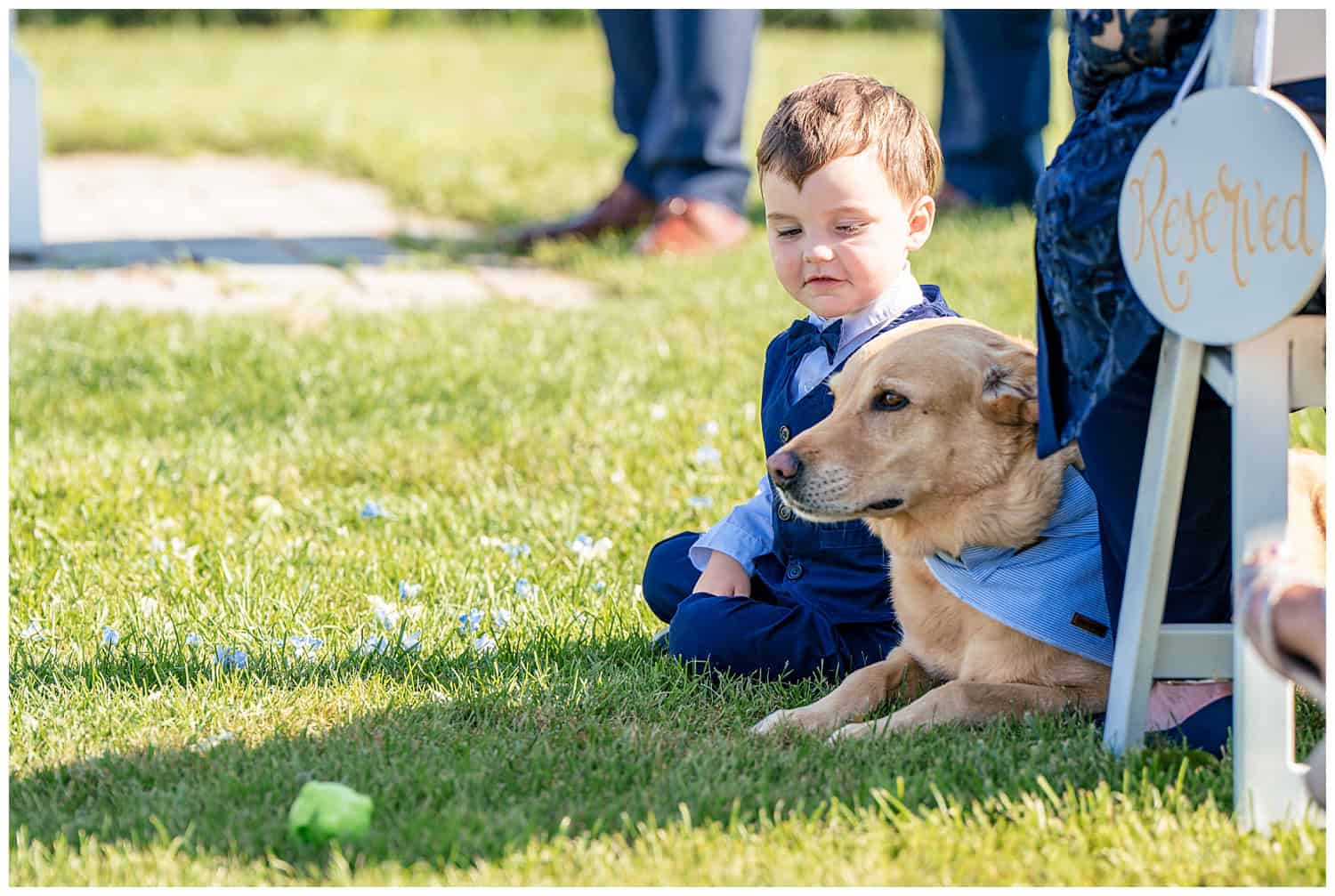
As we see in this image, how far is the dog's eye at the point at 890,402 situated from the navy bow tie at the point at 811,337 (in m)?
0.35

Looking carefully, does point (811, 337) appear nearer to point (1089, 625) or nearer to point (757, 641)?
point (757, 641)

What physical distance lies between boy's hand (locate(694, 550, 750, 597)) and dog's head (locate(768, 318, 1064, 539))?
0.53 m

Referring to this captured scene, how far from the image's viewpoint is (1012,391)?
2.74 m

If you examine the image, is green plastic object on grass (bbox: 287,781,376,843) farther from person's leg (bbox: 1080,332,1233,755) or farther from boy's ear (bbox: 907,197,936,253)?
boy's ear (bbox: 907,197,936,253)

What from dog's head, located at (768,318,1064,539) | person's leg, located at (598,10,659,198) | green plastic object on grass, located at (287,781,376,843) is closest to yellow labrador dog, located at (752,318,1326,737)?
dog's head, located at (768,318,1064,539)

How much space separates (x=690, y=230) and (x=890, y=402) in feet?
15.8

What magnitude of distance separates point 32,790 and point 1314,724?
7.02 feet

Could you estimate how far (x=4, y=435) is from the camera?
2.79 meters

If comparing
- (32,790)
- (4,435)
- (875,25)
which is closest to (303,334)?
(4,435)

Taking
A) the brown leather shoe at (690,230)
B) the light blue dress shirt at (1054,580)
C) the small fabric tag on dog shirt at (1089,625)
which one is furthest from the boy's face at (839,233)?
the brown leather shoe at (690,230)

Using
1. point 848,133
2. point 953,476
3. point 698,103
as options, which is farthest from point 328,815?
point 698,103

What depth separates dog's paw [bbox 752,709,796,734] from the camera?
2764 millimetres

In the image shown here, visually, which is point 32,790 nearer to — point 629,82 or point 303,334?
point 303,334

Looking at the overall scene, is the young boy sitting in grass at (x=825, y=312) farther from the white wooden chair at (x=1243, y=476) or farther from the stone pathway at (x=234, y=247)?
the stone pathway at (x=234, y=247)
